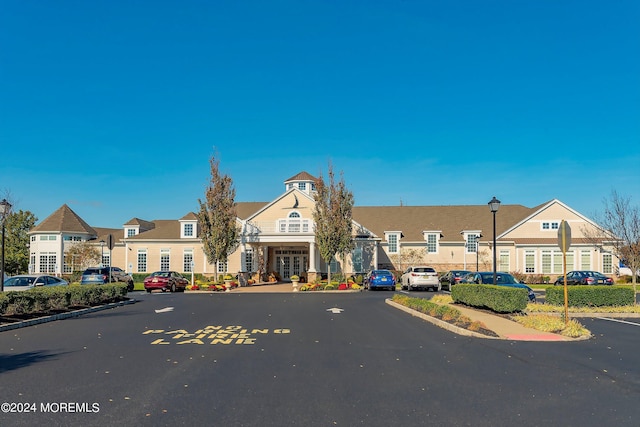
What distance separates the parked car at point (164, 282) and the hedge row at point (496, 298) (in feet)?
78.9

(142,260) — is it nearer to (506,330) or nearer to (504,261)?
(504,261)

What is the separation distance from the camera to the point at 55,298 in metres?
19.6

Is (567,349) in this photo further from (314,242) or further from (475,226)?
(475,226)

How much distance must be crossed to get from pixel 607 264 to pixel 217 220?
32.6 meters

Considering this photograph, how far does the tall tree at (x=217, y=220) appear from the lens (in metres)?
43.6

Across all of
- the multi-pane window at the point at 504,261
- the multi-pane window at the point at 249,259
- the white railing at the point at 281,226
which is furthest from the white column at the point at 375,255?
the multi-pane window at the point at 249,259

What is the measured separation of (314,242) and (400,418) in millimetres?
39176

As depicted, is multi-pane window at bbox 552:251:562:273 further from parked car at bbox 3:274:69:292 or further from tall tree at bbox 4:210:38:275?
tall tree at bbox 4:210:38:275

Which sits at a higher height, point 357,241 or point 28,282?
point 357,241

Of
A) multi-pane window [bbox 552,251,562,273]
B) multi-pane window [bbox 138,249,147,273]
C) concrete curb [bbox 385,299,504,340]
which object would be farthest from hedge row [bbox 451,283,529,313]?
multi-pane window [bbox 138,249,147,273]

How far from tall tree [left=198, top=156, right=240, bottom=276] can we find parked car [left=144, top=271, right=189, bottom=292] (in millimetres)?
3797

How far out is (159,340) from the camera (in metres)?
12.8

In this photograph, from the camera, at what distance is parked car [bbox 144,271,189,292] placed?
129ft

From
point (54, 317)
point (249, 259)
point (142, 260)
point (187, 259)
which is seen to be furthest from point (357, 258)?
point (54, 317)
